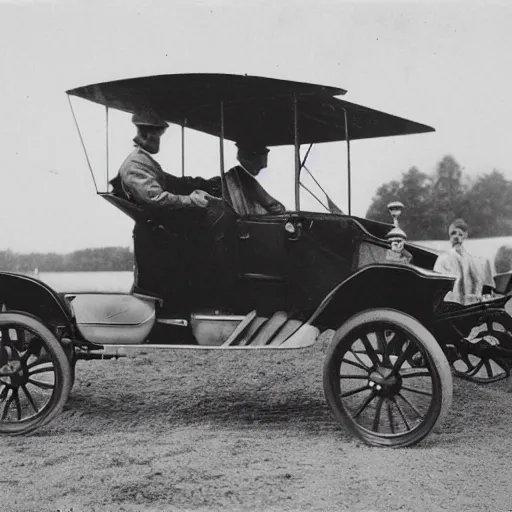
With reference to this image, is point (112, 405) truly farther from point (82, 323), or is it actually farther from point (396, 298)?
point (396, 298)

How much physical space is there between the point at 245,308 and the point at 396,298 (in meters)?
1.04

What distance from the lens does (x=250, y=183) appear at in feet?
17.0

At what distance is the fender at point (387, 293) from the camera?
4156 millimetres

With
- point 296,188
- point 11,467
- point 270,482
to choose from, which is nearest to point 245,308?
point 296,188

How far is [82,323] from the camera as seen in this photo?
4.81m

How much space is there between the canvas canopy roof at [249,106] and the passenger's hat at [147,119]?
42mm

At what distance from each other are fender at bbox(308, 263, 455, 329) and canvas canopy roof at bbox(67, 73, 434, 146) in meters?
1.15

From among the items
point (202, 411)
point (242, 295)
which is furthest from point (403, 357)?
point (202, 411)

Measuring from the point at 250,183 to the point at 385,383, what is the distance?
185cm

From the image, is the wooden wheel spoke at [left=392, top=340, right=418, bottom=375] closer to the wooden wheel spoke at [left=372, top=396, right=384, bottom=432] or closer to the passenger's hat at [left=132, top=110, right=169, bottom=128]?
the wooden wheel spoke at [left=372, top=396, right=384, bottom=432]

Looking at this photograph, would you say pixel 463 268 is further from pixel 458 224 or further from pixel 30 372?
pixel 30 372

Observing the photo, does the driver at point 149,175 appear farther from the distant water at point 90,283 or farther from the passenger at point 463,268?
the passenger at point 463,268

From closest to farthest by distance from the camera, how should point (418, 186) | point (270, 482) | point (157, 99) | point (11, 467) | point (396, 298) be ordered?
point (270, 482) → point (11, 467) → point (396, 298) → point (157, 99) → point (418, 186)

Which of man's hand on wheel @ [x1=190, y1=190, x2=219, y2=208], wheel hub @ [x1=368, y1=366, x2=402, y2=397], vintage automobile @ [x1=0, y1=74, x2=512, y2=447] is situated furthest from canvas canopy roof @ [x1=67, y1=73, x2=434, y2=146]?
wheel hub @ [x1=368, y1=366, x2=402, y2=397]
